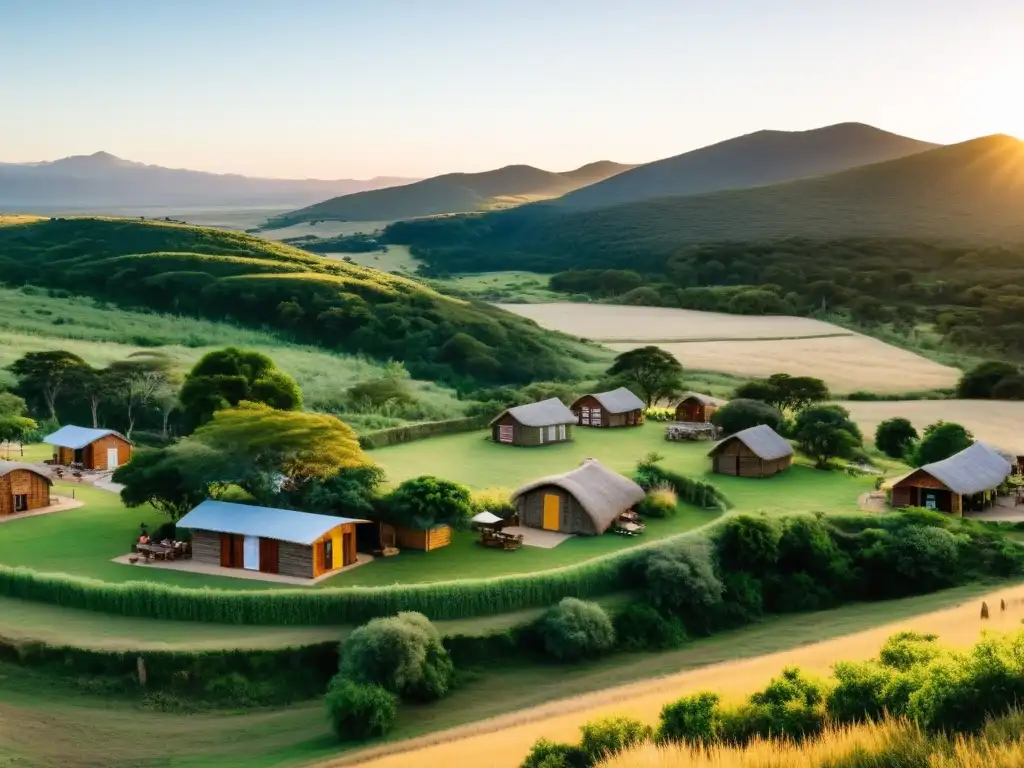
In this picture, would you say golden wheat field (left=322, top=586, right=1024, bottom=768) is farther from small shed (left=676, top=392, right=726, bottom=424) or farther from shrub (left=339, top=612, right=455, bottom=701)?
small shed (left=676, top=392, right=726, bottom=424)

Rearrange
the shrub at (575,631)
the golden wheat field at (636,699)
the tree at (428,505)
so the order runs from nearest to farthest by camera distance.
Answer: the golden wheat field at (636,699) → the shrub at (575,631) → the tree at (428,505)

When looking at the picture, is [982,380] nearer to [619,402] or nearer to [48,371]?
[619,402]

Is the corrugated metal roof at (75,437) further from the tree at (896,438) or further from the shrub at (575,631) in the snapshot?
the tree at (896,438)

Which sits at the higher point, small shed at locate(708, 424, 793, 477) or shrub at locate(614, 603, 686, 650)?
small shed at locate(708, 424, 793, 477)

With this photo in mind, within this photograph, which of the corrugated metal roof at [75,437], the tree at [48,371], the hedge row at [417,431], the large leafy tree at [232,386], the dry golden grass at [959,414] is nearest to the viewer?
the corrugated metal roof at [75,437]

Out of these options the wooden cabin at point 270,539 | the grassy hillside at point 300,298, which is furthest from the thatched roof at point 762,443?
the grassy hillside at point 300,298

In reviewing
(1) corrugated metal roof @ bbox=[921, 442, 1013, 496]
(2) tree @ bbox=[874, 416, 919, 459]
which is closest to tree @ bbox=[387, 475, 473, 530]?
(1) corrugated metal roof @ bbox=[921, 442, 1013, 496]
